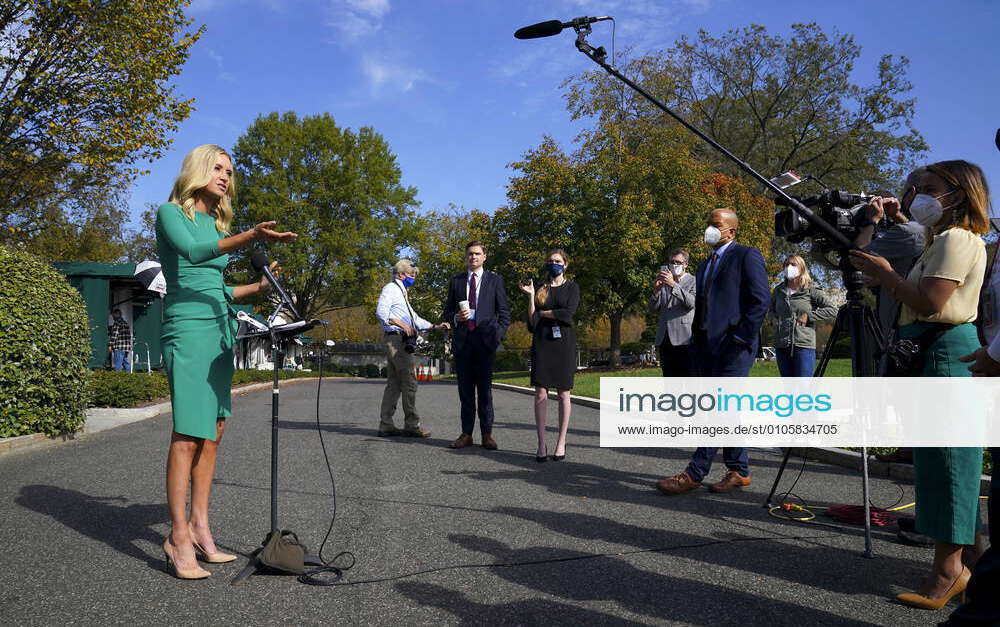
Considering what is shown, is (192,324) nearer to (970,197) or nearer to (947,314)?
(947,314)

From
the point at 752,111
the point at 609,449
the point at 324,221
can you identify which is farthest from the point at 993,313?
the point at 324,221

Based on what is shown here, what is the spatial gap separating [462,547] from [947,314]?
265cm

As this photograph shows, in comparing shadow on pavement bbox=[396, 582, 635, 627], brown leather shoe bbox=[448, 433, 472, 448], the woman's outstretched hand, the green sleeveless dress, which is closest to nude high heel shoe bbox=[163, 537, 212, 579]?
the green sleeveless dress

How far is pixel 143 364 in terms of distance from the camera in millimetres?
24109

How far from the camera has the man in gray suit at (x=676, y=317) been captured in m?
6.40

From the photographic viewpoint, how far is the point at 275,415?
11.3ft

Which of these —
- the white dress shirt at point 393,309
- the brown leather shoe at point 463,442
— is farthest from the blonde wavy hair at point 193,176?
the white dress shirt at point 393,309

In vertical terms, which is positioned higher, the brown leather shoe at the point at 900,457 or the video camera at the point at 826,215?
the video camera at the point at 826,215

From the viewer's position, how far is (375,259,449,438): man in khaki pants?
8.36 m

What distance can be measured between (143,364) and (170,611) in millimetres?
24021

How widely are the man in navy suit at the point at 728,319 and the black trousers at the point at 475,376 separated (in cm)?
272

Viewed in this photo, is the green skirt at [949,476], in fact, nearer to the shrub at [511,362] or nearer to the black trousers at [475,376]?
the black trousers at [475,376]

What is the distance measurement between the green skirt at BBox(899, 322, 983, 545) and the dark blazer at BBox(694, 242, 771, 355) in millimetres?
2092

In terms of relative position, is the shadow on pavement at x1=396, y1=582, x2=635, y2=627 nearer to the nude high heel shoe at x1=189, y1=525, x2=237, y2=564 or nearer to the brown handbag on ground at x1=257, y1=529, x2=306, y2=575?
the brown handbag on ground at x1=257, y1=529, x2=306, y2=575
